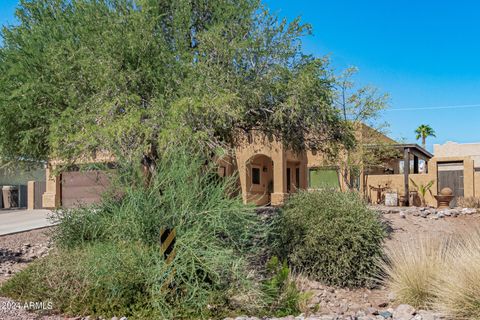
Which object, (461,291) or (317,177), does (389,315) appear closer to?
(461,291)

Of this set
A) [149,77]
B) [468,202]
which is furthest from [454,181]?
[149,77]

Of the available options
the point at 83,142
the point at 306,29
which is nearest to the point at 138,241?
the point at 83,142

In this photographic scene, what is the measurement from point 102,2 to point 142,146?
4492mm

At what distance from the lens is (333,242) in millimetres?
10398

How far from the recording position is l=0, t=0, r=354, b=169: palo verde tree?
10891mm

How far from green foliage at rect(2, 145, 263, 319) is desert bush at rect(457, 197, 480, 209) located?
51.7 feet

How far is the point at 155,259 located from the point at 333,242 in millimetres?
4418

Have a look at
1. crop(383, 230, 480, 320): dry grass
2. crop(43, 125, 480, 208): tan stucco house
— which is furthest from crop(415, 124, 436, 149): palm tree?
crop(383, 230, 480, 320): dry grass

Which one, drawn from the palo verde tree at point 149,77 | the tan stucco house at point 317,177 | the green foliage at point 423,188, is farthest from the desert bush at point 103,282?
the green foliage at point 423,188

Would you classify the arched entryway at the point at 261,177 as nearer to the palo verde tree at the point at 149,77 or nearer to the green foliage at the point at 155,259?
the palo verde tree at the point at 149,77

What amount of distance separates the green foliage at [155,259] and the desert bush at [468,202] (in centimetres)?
1576

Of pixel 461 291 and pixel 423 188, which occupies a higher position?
pixel 423 188

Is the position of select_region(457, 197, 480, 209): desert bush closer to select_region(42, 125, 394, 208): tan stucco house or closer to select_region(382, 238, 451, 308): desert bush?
select_region(42, 125, 394, 208): tan stucco house

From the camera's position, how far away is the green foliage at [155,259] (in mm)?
7043
